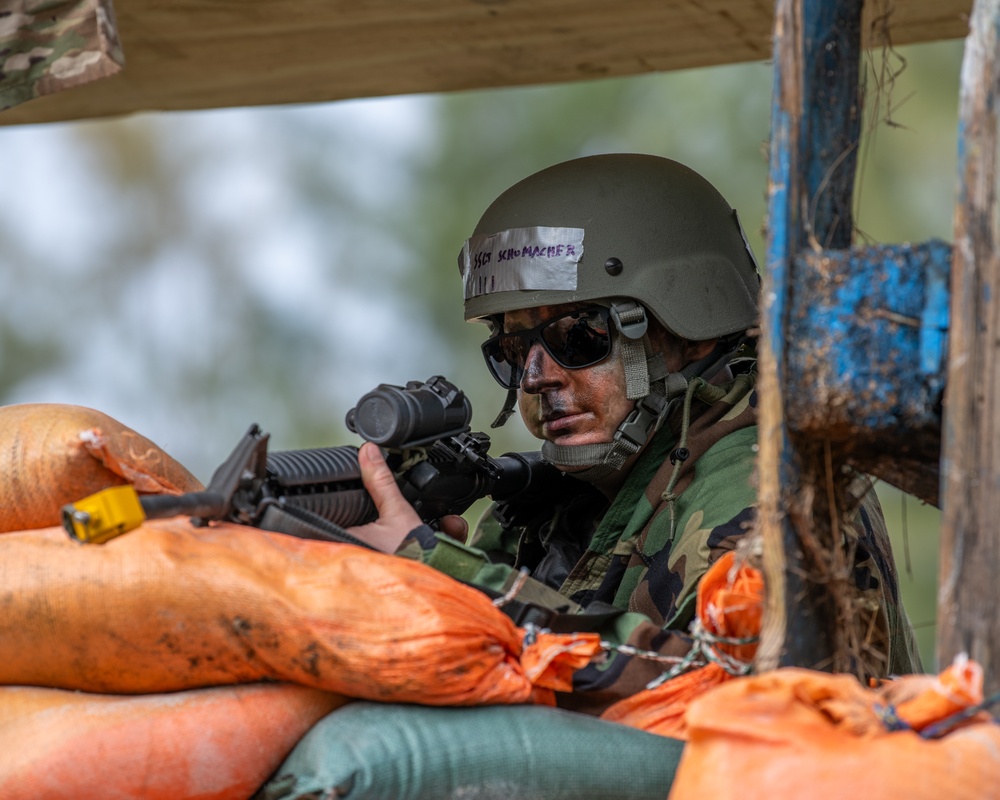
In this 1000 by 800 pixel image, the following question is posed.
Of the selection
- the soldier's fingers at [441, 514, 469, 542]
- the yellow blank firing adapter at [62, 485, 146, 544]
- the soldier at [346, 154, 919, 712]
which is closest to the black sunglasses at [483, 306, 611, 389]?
the soldier at [346, 154, 919, 712]

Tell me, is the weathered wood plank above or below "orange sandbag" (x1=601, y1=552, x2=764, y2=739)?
above

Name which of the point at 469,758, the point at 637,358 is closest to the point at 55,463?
the point at 469,758

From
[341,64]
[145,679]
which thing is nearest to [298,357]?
[341,64]

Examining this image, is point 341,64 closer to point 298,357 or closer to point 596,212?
point 596,212

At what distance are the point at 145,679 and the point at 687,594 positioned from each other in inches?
38.6

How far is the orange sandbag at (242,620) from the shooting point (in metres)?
1.63

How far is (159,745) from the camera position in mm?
1694

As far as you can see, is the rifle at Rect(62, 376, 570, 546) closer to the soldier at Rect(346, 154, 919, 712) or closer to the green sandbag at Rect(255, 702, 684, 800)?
the soldier at Rect(346, 154, 919, 712)

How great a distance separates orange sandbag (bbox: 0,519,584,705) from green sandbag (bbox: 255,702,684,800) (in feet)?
0.11

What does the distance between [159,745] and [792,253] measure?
106 cm

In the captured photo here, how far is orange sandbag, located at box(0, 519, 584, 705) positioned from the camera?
5.34 ft

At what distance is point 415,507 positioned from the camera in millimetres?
2400

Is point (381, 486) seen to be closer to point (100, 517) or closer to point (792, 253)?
point (100, 517)

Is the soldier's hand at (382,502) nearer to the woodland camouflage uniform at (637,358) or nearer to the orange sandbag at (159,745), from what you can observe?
the orange sandbag at (159,745)
